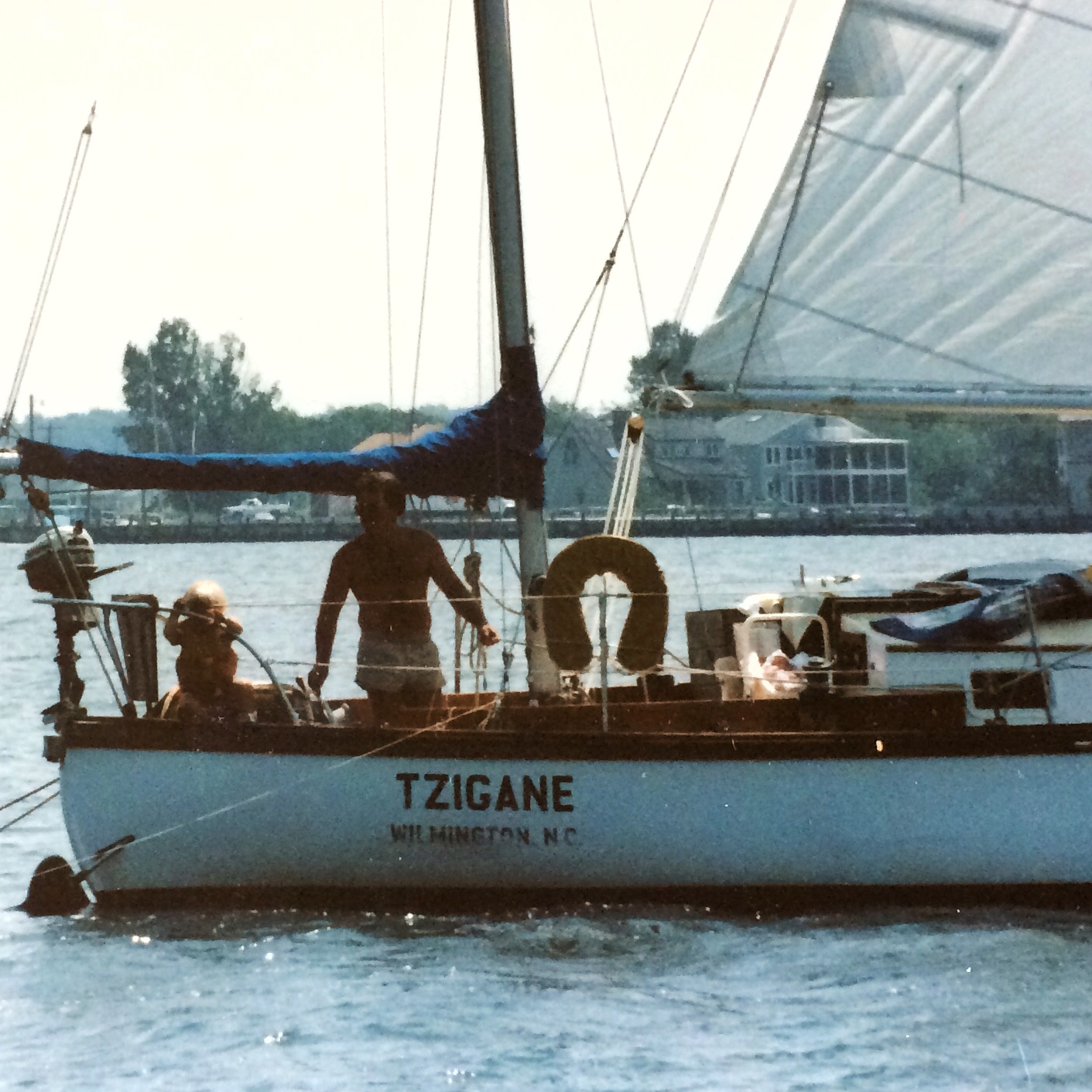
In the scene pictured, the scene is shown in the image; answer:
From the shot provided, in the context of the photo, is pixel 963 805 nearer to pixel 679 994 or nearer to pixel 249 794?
pixel 679 994

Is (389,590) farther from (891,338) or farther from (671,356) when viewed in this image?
(891,338)

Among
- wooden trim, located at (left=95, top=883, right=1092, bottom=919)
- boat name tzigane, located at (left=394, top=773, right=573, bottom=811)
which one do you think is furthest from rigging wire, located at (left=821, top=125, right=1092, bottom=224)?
boat name tzigane, located at (left=394, top=773, right=573, bottom=811)

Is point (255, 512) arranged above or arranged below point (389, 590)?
above

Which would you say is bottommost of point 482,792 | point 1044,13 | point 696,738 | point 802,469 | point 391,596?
point 482,792

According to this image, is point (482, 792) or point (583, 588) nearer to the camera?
point (482, 792)

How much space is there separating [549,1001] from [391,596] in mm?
2522

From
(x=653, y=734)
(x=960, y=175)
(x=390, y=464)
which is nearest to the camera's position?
(x=653, y=734)

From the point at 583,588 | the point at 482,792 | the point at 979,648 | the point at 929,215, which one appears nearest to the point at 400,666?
the point at 482,792

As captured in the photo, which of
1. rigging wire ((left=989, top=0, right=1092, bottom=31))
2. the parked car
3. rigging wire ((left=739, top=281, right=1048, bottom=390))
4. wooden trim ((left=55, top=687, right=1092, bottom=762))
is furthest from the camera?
the parked car

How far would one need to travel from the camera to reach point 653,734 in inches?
416

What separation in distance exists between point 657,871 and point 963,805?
171 centimetres

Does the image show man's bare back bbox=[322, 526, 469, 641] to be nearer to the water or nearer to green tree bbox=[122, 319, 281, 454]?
the water

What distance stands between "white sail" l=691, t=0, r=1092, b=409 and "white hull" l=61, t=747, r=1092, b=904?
263 centimetres

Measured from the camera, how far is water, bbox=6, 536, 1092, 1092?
8938 millimetres
